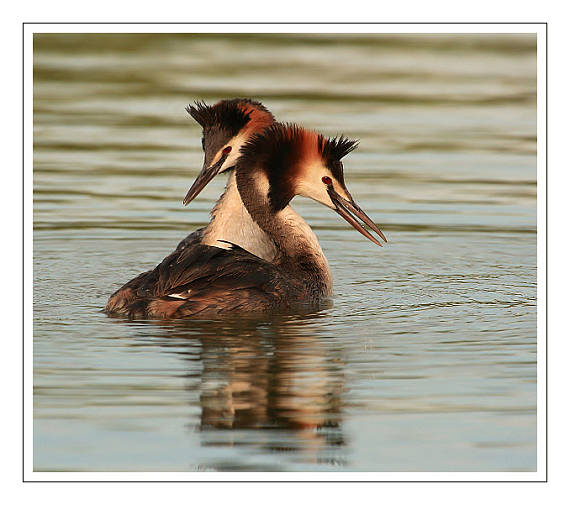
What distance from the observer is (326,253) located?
12492 millimetres

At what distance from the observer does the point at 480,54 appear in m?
19.8

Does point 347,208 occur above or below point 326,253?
above

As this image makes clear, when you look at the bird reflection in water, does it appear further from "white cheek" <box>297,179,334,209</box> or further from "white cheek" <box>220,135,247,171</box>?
"white cheek" <box>220,135,247,171</box>

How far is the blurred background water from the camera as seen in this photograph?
7.50 meters

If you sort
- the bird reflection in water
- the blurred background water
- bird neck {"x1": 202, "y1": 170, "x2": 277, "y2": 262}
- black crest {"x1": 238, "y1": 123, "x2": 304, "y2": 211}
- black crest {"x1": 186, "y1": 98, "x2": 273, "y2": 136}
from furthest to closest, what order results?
1. black crest {"x1": 186, "y1": 98, "x2": 273, "y2": 136}
2. bird neck {"x1": 202, "y1": 170, "x2": 277, "y2": 262}
3. black crest {"x1": 238, "y1": 123, "x2": 304, "y2": 211}
4. the blurred background water
5. the bird reflection in water

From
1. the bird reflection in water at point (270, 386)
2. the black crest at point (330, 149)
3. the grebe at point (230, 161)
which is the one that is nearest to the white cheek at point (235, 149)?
the grebe at point (230, 161)

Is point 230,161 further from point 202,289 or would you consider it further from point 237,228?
point 202,289

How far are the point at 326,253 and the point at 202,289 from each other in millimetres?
2861

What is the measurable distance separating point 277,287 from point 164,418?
251 cm

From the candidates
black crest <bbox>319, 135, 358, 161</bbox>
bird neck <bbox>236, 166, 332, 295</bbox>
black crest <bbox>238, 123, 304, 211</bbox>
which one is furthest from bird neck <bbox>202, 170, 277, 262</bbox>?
black crest <bbox>319, 135, 358, 161</bbox>

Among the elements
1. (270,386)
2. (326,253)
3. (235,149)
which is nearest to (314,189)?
(235,149)

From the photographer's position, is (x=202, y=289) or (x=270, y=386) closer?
(x=270, y=386)
